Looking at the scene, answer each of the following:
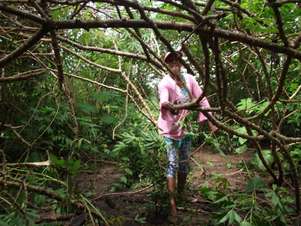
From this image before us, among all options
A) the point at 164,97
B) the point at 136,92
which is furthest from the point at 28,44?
the point at 164,97

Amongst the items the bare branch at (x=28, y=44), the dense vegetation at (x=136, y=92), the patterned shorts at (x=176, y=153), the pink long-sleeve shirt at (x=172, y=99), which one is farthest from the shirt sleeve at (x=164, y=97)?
the bare branch at (x=28, y=44)

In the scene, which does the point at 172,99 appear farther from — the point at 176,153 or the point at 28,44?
the point at 28,44

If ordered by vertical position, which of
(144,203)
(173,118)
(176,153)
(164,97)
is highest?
(164,97)

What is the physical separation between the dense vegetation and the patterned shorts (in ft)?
0.36

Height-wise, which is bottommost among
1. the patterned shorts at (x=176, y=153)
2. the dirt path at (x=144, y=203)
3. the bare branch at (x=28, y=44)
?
the dirt path at (x=144, y=203)

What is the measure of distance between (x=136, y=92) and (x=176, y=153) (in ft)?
2.86

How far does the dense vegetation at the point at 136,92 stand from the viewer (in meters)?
1.84

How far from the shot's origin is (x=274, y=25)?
205cm

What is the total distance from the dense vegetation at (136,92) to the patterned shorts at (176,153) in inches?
4.3

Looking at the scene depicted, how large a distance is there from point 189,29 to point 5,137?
4.45 metres

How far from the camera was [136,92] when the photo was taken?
13.7ft

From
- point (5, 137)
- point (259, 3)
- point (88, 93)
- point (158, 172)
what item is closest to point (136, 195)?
point (158, 172)

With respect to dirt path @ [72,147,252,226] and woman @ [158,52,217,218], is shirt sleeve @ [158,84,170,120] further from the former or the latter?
dirt path @ [72,147,252,226]

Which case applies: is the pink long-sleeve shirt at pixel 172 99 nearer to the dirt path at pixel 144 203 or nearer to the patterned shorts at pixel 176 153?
the patterned shorts at pixel 176 153
